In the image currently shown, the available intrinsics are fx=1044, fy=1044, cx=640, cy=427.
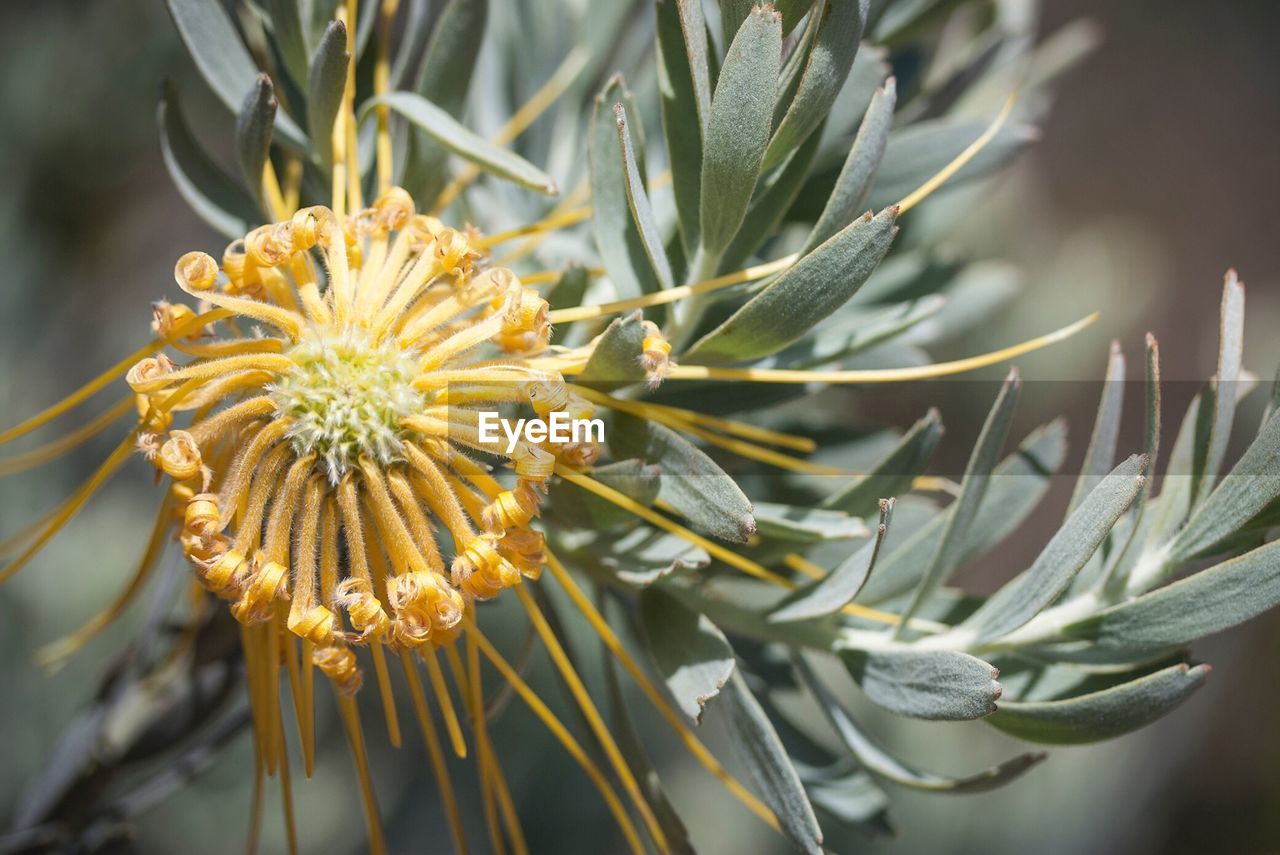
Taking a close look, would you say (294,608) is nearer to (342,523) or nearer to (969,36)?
(342,523)

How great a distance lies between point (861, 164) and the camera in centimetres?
56

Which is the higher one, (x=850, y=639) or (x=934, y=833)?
(x=850, y=639)

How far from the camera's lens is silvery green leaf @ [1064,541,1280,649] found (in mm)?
542

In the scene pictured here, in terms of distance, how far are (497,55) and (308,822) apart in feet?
Result: 3.11

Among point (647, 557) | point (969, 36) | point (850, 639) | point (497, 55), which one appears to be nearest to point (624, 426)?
point (647, 557)

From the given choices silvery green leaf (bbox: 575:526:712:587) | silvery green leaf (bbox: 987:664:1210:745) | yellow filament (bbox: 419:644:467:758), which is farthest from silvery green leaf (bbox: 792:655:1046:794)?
yellow filament (bbox: 419:644:467:758)

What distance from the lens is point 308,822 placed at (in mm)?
1296

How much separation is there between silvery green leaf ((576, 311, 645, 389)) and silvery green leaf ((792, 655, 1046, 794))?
0.81 feet

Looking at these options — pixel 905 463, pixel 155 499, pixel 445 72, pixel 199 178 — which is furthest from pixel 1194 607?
pixel 155 499

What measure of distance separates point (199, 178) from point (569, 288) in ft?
0.88

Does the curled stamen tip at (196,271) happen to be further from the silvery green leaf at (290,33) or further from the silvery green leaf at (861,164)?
the silvery green leaf at (861,164)

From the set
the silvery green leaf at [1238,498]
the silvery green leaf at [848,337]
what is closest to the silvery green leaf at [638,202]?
the silvery green leaf at [848,337]

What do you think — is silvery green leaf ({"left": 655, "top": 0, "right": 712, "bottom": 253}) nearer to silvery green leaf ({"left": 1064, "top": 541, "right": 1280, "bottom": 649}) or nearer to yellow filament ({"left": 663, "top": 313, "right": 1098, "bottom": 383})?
yellow filament ({"left": 663, "top": 313, "right": 1098, "bottom": 383})

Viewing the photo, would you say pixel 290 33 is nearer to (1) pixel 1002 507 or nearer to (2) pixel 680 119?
(2) pixel 680 119
